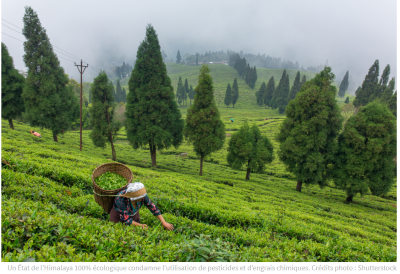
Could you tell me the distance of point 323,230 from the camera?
7430 mm

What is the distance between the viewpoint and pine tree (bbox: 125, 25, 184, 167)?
19031mm

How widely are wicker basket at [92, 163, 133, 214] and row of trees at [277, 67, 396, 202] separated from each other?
1622cm

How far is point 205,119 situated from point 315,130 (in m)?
10.5

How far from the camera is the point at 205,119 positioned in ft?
63.2

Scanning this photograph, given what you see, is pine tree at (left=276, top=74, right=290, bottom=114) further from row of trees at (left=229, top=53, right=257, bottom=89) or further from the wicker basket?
the wicker basket

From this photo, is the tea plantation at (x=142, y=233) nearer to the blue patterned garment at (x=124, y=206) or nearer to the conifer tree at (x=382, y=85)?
the blue patterned garment at (x=124, y=206)

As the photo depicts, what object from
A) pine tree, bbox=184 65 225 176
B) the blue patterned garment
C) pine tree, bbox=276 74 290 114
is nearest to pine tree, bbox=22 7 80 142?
pine tree, bbox=184 65 225 176

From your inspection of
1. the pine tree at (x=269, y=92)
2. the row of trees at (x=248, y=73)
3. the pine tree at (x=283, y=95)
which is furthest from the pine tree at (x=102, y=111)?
the row of trees at (x=248, y=73)

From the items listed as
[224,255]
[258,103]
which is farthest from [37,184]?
[258,103]

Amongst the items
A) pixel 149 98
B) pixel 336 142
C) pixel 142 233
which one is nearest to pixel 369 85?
pixel 336 142

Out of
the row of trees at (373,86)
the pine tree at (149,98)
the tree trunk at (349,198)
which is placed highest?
the row of trees at (373,86)

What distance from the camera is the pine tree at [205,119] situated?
19250 millimetres

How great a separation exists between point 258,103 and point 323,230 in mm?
106012

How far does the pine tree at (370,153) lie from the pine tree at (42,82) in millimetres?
31359
